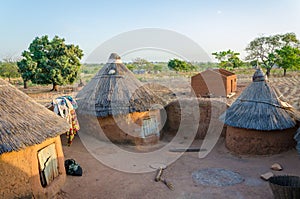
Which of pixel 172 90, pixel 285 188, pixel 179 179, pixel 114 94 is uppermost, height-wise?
pixel 114 94

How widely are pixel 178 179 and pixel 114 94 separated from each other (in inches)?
200

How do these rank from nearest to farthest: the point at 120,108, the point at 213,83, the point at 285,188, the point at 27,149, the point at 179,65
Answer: the point at 285,188
the point at 27,149
the point at 120,108
the point at 213,83
the point at 179,65

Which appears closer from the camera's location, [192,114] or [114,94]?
[114,94]

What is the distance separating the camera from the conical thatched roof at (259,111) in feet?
29.0

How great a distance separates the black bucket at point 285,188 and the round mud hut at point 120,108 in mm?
6094

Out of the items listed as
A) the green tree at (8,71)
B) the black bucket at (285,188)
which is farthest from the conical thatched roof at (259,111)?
the green tree at (8,71)

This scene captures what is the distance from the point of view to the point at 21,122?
5695mm

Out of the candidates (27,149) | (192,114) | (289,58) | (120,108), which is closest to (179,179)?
(120,108)

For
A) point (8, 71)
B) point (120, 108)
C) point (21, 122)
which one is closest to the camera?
point (21, 122)

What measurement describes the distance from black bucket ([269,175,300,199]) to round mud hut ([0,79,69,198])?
551cm

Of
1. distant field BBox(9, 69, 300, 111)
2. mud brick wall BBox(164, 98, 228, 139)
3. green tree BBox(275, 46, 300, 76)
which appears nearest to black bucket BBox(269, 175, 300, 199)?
mud brick wall BBox(164, 98, 228, 139)

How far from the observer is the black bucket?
5.12 metres

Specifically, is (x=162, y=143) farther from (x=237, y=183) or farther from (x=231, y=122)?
(x=237, y=183)

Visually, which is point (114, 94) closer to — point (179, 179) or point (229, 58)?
point (179, 179)
